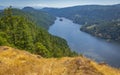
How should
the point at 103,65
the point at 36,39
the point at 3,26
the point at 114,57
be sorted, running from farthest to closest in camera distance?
the point at 114,57, the point at 36,39, the point at 3,26, the point at 103,65

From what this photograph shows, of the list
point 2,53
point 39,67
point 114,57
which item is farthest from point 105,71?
point 114,57

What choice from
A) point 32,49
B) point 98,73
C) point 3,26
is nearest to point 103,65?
point 98,73

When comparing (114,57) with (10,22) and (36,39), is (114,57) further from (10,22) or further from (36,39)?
(10,22)

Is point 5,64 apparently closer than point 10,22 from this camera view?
Yes

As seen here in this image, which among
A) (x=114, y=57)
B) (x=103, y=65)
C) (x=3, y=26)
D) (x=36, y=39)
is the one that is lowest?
(x=114, y=57)

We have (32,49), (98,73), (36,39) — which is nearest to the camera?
(98,73)

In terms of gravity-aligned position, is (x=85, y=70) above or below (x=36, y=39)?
above
